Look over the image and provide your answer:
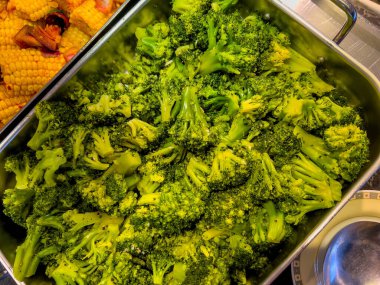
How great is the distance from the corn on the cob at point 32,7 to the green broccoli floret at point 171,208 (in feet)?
3.93

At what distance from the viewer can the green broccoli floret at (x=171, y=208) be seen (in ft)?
4.63

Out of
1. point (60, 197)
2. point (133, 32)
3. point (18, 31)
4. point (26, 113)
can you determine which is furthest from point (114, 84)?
point (18, 31)

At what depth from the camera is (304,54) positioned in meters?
1.69

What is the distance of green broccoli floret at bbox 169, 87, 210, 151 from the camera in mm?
1465

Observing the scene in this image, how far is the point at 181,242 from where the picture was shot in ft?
4.81

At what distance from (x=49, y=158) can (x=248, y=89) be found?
84cm

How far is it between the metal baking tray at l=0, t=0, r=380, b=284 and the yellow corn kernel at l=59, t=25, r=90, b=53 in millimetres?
324

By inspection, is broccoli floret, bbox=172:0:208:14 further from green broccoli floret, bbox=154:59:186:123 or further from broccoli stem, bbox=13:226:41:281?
broccoli stem, bbox=13:226:41:281

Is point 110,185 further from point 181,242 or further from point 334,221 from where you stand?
point 334,221

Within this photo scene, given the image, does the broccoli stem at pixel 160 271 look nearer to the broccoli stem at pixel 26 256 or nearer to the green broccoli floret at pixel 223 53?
the broccoli stem at pixel 26 256

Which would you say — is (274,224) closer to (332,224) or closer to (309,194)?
(309,194)

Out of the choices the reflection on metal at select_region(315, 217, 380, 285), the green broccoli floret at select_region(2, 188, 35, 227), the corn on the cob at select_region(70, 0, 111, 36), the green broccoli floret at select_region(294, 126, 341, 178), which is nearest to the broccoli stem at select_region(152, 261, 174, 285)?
the green broccoli floret at select_region(2, 188, 35, 227)

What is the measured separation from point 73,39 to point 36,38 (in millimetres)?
186

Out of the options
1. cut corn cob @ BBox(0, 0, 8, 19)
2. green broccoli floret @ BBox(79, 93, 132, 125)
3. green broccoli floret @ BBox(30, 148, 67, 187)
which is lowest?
green broccoli floret @ BBox(30, 148, 67, 187)
